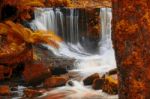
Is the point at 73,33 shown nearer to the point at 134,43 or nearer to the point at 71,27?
the point at 71,27

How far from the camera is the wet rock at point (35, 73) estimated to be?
9.43 meters

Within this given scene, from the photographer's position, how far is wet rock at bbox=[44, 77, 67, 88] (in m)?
9.09

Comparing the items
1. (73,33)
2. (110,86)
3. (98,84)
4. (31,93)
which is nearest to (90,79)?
(98,84)

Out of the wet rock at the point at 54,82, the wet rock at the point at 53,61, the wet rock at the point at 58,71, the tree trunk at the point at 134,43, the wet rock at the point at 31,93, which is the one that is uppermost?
the tree trunk at the point at 134,43

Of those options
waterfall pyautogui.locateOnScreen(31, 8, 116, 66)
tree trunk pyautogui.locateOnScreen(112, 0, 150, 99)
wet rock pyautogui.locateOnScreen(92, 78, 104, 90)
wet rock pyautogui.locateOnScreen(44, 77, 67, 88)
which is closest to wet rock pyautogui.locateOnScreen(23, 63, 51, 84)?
wet rock pyautogui.locateOnScreen(44, 77, 67, 88)

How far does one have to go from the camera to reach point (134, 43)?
149cm

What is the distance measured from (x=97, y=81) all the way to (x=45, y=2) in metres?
8.33

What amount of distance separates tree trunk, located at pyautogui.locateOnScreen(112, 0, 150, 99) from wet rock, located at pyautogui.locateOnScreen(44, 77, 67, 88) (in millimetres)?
7561

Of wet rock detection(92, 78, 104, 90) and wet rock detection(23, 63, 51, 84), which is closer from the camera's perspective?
wet rock detection(92, 78, 104, 90)

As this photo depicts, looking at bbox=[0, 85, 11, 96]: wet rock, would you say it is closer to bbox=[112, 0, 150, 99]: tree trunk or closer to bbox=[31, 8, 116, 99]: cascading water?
bbox=[31, 8, 116, 99]: cascading water

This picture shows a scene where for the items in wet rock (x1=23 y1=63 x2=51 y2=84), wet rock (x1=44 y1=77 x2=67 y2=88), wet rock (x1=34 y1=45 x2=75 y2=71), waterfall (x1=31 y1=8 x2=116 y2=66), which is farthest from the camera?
waterfall (x1=31 y1=8 x2=116 y2=66)

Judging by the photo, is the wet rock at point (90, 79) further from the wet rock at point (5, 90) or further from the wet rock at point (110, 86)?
the wet rock at point (5, 90)

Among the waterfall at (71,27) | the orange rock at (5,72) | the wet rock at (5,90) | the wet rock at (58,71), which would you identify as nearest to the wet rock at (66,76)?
the wet rock at (58,71)

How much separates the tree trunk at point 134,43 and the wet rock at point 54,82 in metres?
7.56
